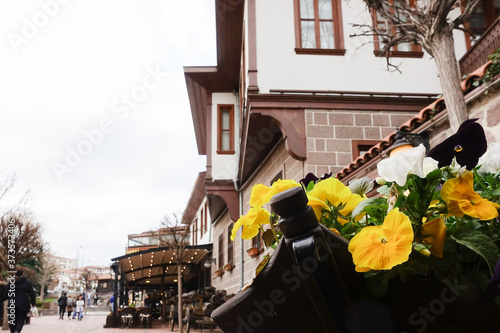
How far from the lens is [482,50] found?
812cm

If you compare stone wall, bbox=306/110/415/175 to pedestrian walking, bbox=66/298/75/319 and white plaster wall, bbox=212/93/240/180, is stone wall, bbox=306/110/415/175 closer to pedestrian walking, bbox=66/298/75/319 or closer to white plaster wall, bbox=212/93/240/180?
white plaster wall, bbox=212/93/240/180

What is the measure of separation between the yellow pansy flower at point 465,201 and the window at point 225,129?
1376 cm

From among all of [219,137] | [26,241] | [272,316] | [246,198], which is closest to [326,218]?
[272,316]

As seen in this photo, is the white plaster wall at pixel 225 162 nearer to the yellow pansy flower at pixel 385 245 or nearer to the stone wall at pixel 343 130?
the stone wall at pixel 343 130

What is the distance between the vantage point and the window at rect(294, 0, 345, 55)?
9922 millimetres

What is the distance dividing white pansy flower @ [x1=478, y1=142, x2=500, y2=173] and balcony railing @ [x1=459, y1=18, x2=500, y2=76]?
6.88 m

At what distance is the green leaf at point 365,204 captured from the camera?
1.06m

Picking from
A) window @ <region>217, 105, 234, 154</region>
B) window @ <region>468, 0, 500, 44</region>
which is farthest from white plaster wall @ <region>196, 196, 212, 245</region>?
window @ <region>468, 0, 500, 44</region>

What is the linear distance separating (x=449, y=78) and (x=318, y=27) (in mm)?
5491

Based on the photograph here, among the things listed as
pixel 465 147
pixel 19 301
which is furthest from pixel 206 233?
pixel 465 147

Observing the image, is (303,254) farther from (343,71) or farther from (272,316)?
(343,71)

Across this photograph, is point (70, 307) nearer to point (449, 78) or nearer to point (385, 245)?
point (449, 78)

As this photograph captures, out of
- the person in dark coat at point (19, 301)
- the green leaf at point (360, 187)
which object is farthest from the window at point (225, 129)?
the green leaf at point (360, 187)

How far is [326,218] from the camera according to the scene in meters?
1.12
